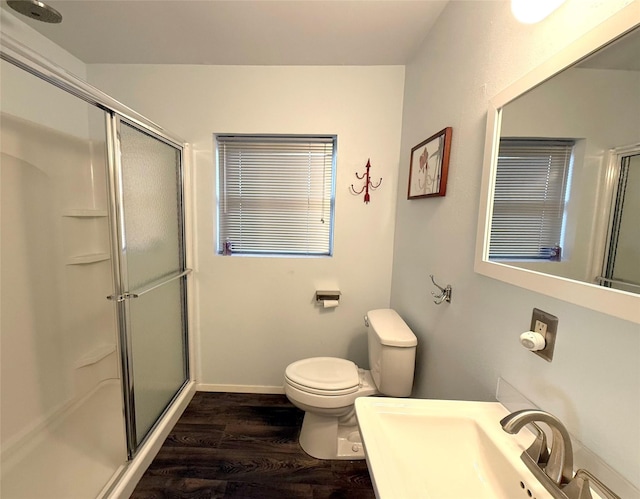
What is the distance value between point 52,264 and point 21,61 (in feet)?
3.96

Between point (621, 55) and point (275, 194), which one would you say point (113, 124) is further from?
point (621, 55)

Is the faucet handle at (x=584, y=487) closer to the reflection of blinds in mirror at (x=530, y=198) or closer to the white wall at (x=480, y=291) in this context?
the white wall at (x=480, y=291)

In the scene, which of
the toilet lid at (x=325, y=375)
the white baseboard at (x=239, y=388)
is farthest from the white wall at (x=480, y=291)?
the white baseboard at (x=239, y=388)

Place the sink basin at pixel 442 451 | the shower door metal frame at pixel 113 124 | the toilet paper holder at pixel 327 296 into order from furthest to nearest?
the toilet paper holder at pixel 327 296
the shower door metal frame at pixel 113 124
the sink basin at pixel 442 451

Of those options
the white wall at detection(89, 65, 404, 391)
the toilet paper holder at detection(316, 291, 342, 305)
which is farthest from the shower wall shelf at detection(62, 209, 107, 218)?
the toilet paper holder at detection(316, 291, 342, 305)

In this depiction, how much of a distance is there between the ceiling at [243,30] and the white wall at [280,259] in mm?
98

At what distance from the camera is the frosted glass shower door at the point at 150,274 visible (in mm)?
1340

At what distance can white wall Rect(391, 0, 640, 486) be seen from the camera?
57 centimetres

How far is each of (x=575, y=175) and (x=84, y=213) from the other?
7.65ft

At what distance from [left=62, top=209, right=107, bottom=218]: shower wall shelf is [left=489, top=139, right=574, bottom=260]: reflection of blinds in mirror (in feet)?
7.18

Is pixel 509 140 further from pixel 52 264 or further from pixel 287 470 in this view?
pixel 52 264

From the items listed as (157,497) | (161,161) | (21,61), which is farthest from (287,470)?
(21,61)

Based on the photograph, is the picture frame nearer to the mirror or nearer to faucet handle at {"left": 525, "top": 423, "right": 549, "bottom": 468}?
the mirror

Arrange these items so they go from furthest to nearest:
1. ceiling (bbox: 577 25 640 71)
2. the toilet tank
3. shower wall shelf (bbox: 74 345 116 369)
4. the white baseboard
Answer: the white baseboard
shower wall shelf (bbox: 74 345 116 369)
the toilet tank
ceiling (bbox: 577 25 640 71)
